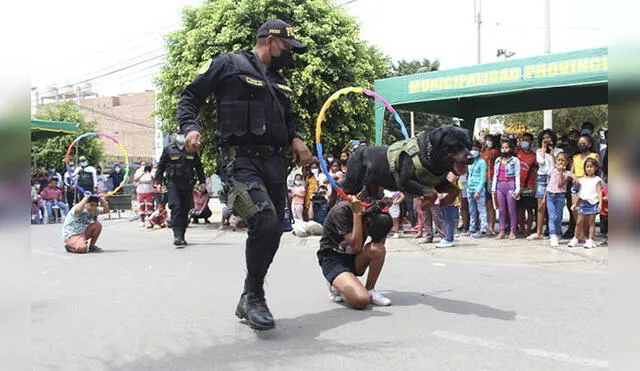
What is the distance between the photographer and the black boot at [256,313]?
4.07m

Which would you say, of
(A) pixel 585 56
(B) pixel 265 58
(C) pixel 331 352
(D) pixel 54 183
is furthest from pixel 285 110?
(D) pixel 54 183

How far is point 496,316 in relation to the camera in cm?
450

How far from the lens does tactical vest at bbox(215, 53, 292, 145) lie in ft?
A: 13.6

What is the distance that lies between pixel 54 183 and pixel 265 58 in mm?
15381

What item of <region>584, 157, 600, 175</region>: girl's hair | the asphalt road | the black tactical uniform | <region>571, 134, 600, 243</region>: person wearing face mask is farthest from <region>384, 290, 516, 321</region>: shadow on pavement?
the black tactical uniform

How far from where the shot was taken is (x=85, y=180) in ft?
49.6

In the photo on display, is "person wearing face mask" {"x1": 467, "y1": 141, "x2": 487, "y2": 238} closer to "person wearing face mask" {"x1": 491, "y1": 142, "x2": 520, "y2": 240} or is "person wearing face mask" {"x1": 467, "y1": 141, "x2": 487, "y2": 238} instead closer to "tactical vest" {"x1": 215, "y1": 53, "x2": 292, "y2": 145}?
"person wearing face mask" {"x1": 491, "y1": 142, "x2": 520, "y2": 240}

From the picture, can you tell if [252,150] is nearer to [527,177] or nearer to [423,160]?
[423,160]

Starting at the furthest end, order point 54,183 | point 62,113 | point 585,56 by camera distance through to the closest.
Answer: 1. point 62,113
2. point 54,183
3. point 585,56

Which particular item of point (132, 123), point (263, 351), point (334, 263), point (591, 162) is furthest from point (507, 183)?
point (132, 123)

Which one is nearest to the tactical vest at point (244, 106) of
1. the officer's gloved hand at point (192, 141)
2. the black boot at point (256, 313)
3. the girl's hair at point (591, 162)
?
the officer's gloved hand at point (192, 141)

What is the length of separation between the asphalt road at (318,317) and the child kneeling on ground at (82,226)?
40.3 inches

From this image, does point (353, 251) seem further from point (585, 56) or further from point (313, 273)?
point (585, 56)

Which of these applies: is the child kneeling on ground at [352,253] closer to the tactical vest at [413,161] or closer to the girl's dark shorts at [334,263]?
the girl's dark shorts at [334,263]
